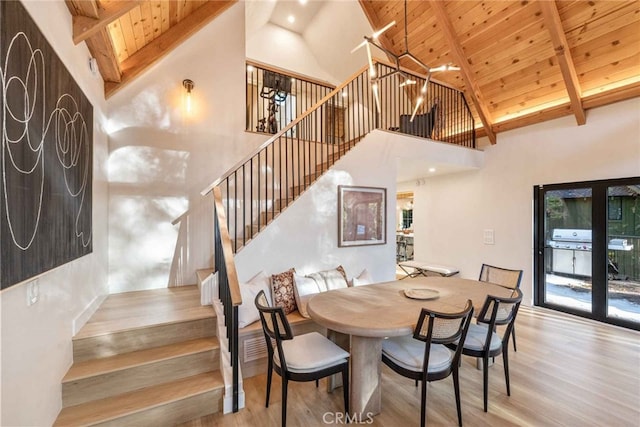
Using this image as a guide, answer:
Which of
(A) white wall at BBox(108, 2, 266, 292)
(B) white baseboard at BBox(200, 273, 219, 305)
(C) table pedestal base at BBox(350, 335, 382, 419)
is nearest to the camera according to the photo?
(C) table pedestal base at BBox(350, 335, 382, 419)

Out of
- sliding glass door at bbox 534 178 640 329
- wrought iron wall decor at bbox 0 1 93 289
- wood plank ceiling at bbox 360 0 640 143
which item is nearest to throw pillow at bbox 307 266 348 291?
wrought iron wall decor at bbox 0 1 93 289

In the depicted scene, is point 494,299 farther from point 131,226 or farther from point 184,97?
point 184,97

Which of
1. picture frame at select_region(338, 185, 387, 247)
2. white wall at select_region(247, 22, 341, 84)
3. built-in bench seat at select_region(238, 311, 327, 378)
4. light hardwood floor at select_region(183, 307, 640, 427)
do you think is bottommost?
light hardwood floor at select_region(183, 307, 640, 427)

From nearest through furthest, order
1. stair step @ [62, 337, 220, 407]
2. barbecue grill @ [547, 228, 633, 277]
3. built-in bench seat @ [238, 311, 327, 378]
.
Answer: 1. stair step @ [62, 337, 220, 407]
2. built-in bench seat @ [238, 311, 327, 378]
3. barbecue grill @ [547, 228, 633, 277]

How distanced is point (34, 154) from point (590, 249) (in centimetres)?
613

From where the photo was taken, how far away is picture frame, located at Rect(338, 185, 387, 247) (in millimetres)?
4027

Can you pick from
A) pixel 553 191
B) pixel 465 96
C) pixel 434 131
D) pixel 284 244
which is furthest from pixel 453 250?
pixel 284 244

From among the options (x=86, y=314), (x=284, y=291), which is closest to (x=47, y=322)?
(x=86, y=314)

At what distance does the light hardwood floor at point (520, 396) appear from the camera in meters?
2.12

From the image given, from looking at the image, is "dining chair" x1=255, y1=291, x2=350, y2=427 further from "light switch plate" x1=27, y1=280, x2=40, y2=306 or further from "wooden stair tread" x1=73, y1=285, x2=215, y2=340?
"light switch plate" x1=27, y1=280, x2=40, y2=306

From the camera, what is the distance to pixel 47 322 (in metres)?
1.73

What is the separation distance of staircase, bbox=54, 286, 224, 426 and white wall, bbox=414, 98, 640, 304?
505 centimetres

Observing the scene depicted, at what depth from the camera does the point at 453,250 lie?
6.04 meters

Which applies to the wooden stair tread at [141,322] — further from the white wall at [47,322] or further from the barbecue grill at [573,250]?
the barbecue grill at [573,250]
